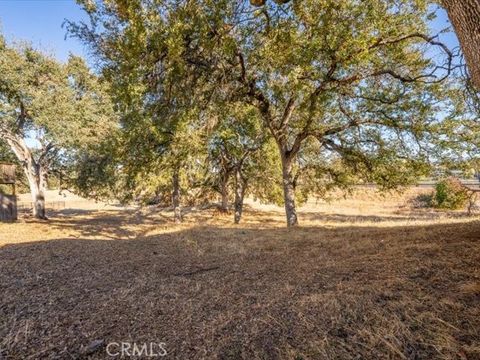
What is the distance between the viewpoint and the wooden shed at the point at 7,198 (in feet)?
53.5

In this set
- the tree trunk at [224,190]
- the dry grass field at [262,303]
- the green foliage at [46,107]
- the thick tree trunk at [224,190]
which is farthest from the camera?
the thick tree trunk at [224,190]

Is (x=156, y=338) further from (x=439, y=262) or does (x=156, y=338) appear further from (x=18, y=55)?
(x=18, y=55)

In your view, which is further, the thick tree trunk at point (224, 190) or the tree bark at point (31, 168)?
the thick tree trunk at point (224, 190)

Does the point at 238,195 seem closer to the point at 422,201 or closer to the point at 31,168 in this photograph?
the point at 31,168

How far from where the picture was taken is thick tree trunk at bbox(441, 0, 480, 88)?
84.7 inches

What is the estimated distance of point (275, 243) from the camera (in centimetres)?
702

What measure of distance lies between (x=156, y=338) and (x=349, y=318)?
1742 mm

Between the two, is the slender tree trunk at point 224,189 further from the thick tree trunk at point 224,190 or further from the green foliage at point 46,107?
the green foliage at point 46,107

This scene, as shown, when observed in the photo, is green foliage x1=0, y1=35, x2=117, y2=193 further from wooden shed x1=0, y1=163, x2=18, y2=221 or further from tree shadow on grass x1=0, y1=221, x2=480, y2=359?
tree shadow on grass x1=0, y1=221, x2=480, y2=359

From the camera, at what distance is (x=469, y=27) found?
2.19 m

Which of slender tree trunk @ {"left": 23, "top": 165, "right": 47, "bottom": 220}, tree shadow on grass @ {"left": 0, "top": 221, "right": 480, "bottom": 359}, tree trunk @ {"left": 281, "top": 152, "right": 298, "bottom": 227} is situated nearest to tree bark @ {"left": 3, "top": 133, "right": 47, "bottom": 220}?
slender tree trunk @ {"left": 23, "top": 165, "right": 47, "bottom": 220}

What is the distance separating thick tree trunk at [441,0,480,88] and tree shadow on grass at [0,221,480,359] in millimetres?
2001

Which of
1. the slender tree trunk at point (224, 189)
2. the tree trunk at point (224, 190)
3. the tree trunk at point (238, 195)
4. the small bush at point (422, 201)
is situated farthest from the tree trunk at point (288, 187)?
the small bush at point (422, 201)

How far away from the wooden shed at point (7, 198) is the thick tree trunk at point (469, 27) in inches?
803
